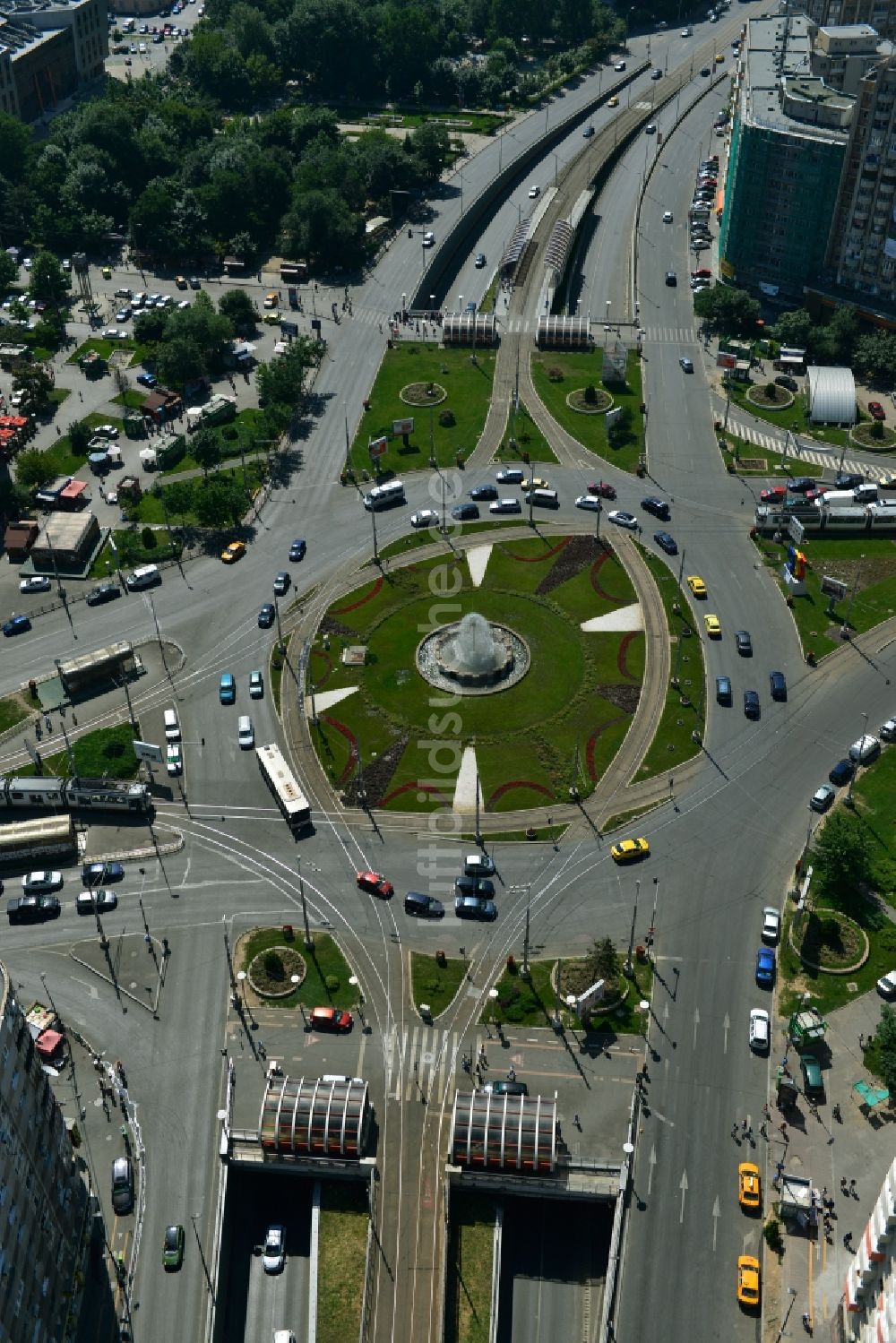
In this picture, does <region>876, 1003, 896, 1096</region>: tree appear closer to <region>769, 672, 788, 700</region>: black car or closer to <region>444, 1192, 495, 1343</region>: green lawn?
<region>444, 1192, 495, 1343</region>: green lawn

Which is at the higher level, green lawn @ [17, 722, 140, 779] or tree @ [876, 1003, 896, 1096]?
green lawn @ [17, 722, 140, 779]

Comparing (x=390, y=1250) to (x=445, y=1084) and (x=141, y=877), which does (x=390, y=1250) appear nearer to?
(x=445, y=1084)

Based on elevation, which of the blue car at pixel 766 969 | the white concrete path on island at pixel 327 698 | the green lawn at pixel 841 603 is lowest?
the blue car at pixel 766 969

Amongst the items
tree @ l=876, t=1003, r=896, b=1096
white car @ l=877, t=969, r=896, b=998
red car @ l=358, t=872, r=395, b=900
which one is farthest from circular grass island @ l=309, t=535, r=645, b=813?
tree @ l=876, t=1003, r=896, b=1096

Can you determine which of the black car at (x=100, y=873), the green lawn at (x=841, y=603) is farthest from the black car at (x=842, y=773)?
the black car at (x=100, y=873)

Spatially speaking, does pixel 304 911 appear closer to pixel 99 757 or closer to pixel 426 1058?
pixel 426 1058

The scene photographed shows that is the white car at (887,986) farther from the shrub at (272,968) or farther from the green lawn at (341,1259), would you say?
the shrub at (272,968)
